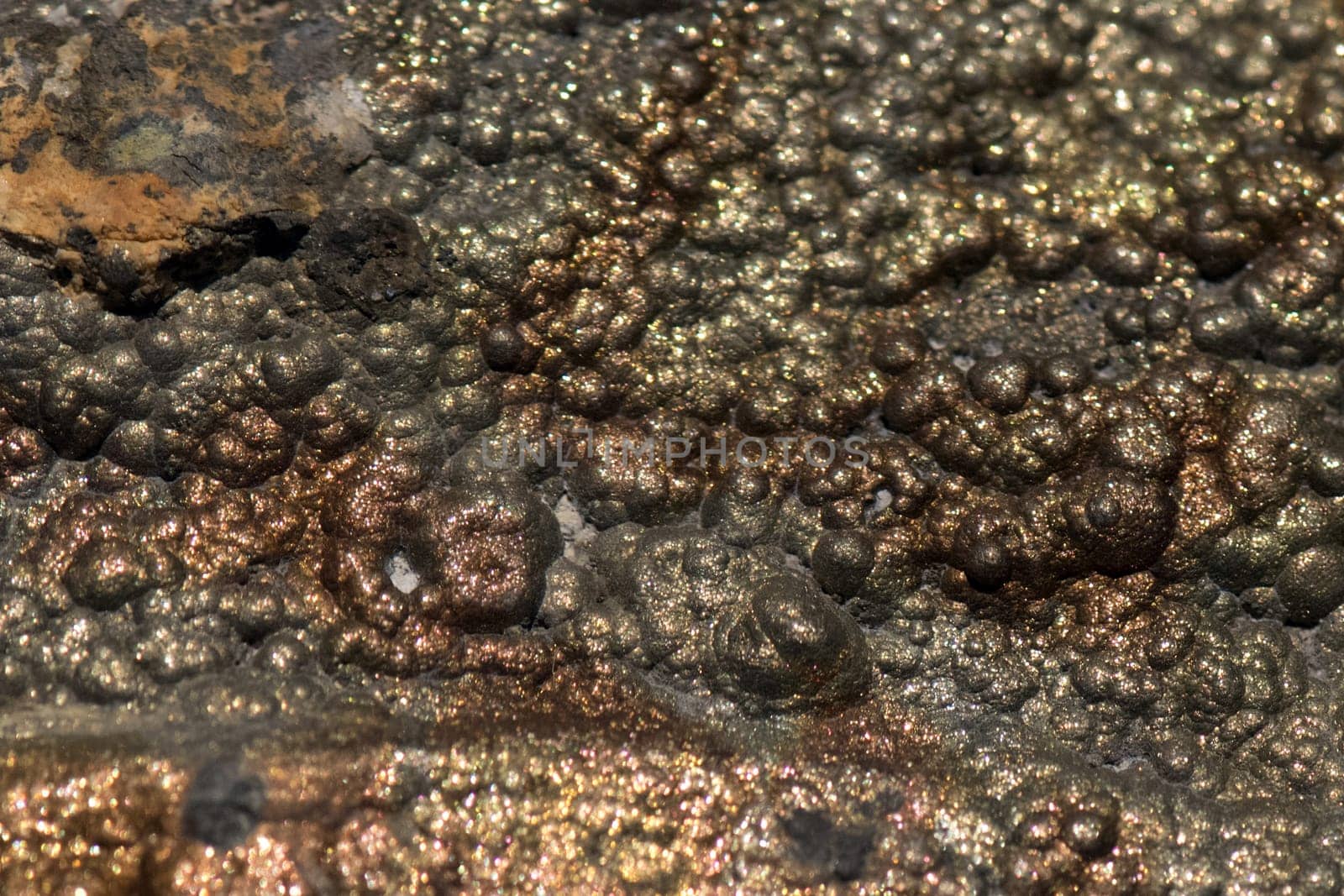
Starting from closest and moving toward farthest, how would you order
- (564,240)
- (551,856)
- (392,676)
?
(551,856), (392,676), (564,240)

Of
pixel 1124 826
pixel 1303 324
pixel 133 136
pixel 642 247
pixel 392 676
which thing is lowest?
pixel 1124 826

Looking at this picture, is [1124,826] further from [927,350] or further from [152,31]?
[152,31]

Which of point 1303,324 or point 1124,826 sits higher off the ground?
point 1303,324

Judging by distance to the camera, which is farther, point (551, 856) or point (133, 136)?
point (133, 136)

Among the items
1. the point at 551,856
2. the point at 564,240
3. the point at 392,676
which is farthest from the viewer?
the point at 564,240

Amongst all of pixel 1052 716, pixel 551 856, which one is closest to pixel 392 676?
pixel 551 856

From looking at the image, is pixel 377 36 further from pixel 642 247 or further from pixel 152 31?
pixel 642 247
